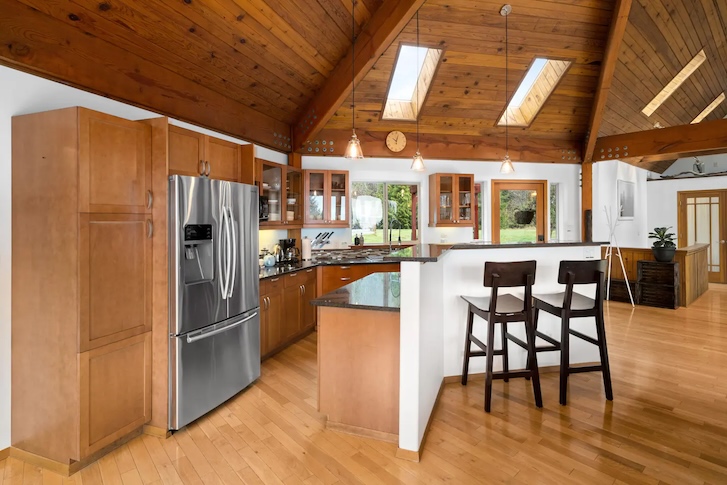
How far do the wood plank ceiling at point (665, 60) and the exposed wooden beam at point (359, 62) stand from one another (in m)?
3.14

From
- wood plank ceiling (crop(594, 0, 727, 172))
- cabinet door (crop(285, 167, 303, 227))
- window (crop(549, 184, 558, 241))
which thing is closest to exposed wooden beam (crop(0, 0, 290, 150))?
cabinet door (crop(285, 167, 303, 227))

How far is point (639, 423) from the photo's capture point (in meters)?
2.57

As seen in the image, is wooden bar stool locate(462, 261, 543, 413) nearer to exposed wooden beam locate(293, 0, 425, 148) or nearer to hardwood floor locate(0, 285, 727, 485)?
hardwood floor locate(0, 285, 727, 485)

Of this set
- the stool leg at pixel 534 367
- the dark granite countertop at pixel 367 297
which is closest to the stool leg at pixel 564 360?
the stool leg at pixel 534 367

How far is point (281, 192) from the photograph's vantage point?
15.6 ft

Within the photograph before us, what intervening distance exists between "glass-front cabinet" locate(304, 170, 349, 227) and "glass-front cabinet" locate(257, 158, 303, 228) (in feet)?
0.43

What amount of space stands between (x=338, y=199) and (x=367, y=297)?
3.02 metres

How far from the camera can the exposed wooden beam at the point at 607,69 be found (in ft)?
14.3

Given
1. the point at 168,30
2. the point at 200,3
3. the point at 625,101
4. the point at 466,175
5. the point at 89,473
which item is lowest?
the point at 89,473

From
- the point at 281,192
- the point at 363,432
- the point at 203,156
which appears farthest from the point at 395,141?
the point at 363,432

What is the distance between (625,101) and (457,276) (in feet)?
17.1

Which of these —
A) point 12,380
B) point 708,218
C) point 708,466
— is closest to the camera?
point 708,466

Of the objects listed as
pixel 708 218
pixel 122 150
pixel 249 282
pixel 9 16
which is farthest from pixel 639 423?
pixel 708 218

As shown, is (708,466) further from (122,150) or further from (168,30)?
(168,30)
